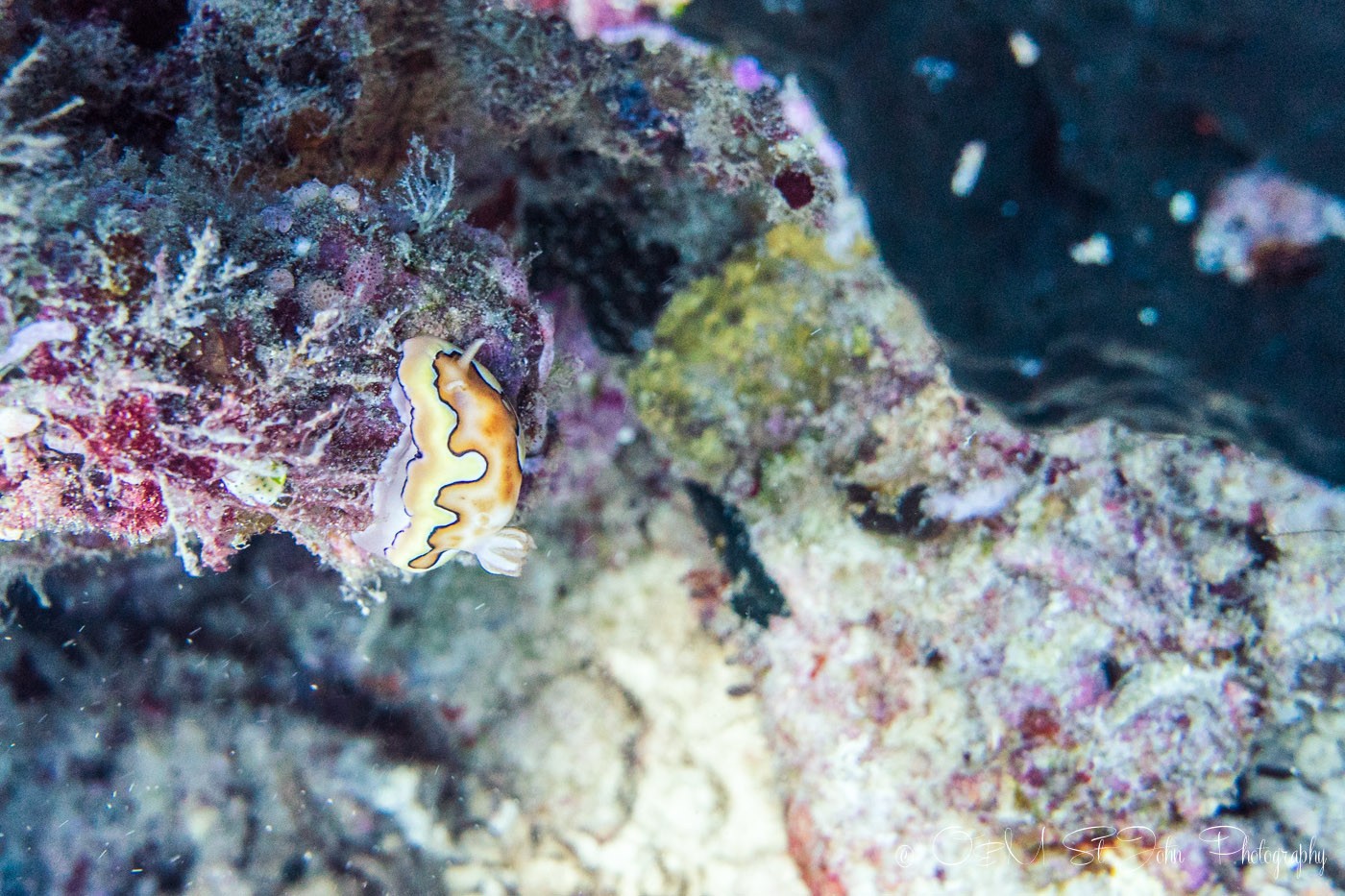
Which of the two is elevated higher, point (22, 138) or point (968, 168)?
point (968, 168)

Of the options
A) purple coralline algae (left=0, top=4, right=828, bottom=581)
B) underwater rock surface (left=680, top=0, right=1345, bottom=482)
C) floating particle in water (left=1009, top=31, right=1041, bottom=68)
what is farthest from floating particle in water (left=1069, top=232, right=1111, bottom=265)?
purple coralline algae (left=0, top=4, right=828, bottom=581)

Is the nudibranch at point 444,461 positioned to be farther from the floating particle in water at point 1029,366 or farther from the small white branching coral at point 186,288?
the floating particle in water at point 1029,366

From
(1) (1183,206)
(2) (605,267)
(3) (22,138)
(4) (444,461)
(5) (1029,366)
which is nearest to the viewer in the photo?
(3) (22,138)

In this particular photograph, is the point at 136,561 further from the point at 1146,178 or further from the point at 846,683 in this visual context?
the point at 1146,178

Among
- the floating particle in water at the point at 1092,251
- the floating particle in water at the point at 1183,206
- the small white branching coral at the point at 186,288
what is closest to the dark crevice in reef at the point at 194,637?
the small white branching coral at the point at 186,288

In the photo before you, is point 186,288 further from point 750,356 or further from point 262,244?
point 750,356

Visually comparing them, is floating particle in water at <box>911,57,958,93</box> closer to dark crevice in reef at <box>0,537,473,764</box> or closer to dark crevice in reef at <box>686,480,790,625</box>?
dark crevice in reef at <box>686,480,790,625</box>

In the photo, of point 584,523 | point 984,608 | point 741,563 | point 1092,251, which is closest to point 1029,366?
point 1092,251
